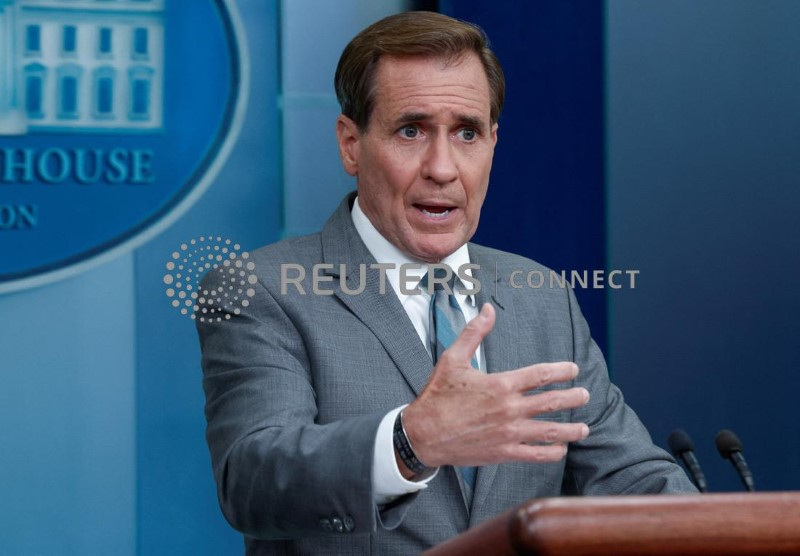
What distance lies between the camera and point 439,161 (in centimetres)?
196

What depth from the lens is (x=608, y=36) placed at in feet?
9.04

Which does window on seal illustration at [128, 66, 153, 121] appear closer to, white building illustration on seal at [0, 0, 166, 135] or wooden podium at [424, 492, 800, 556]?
white building illustration on seal at [0, 0, 166, 135]

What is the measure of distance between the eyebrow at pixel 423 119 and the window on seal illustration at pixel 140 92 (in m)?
1.10

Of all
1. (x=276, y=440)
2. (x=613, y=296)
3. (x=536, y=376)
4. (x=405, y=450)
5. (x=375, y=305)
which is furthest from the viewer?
(x=613, y=296)

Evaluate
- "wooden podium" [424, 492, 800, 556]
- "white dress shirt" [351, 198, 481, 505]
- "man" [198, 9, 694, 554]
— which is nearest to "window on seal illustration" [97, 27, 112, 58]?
"man" [198, 9, 694, 554]

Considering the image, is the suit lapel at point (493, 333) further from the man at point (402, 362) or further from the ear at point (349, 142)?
the ear at point (349, 142)

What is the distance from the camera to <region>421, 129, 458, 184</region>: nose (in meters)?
1.96

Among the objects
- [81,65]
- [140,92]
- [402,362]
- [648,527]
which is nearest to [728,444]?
[402,362]

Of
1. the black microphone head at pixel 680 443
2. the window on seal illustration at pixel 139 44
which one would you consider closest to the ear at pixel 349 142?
the black microphone head at pixel 680 443

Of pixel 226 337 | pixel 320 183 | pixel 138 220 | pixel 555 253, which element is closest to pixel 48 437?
pixel 138 220

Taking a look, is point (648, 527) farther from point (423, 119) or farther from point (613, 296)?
point (613, 296)

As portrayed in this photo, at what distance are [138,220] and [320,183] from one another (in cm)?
50

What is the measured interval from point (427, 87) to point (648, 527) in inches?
50.9

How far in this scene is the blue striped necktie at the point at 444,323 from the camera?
1823 mm
